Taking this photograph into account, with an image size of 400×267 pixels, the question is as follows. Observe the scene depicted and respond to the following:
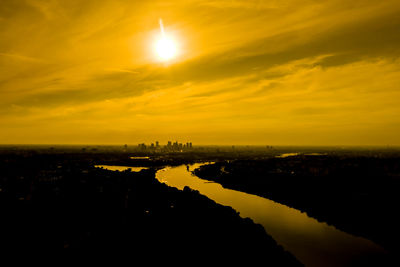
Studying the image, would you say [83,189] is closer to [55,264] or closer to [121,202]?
[121,202]

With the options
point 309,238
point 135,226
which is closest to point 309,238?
point 309,238

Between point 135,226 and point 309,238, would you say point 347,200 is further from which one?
point 135,226

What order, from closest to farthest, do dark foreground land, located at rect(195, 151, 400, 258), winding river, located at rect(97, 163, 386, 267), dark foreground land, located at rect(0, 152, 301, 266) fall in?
dark foreground land, located at rect(0, 152, 301, 266)
winding river, located at rect(97, 163, 386, 267)
dark foreground land, located at rect(195, 151, 400, 258)

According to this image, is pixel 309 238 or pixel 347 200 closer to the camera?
pixel 309 238

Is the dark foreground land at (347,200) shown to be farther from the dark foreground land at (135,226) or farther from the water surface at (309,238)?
the dark foreground land at (135,226)

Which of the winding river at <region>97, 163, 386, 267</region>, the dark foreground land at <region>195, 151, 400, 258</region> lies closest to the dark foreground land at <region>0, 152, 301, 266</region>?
the winding river at <region>97, 163, 386, 267</region>

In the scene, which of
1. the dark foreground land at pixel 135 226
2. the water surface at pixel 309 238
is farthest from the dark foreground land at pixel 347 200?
the dark foreground land at pixel 135 226

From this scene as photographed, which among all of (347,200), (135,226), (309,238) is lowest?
(309,238)

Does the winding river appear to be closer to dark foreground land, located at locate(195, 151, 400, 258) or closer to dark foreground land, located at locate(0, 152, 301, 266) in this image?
dark foreground land, located at locate(195, 151, 400, 258)
